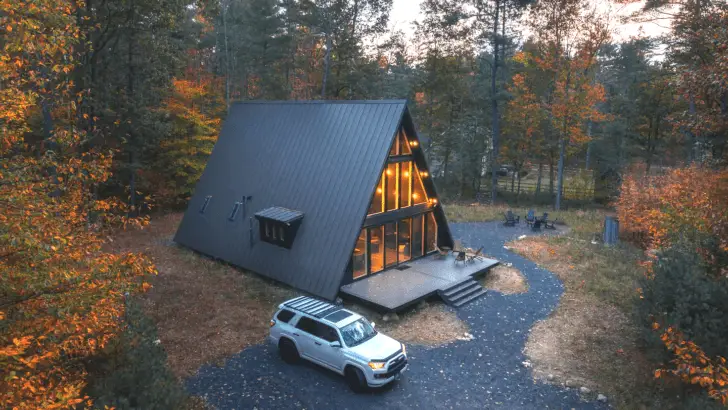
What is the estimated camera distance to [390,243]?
17.9 m

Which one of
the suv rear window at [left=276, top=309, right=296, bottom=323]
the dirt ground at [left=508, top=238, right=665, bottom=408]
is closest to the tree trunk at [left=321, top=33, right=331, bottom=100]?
the dirt ground at [left=508, top=238, right=665, bottom=408]

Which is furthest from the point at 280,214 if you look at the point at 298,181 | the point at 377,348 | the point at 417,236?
the point at 377,348

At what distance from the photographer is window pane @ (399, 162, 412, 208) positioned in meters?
17.8

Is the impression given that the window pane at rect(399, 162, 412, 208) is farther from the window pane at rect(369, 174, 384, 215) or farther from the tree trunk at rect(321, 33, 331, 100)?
the tree trunk at rect(321, 33, 331, 100)

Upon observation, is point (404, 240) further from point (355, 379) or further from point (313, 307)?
point (355, 379)

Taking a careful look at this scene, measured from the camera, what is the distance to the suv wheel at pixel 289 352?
12.0 m

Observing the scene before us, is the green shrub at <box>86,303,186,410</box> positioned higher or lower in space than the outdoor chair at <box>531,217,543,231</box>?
higher

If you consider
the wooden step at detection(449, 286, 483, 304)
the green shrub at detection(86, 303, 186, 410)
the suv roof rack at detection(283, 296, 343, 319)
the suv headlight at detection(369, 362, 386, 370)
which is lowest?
the wooden step at detection(449, 286, 483, 304)

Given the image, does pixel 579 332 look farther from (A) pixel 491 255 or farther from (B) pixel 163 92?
(B) pixel 163 92

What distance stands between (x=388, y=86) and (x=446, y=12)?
8309mm

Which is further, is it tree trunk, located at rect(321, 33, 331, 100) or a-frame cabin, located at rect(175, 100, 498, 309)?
tree trunk, located at rect(321, 33, 331, 100)

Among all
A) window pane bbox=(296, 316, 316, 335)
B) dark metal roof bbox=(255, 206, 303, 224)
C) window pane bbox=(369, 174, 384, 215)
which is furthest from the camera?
window pane bbox=(369, 174, 384, 215)

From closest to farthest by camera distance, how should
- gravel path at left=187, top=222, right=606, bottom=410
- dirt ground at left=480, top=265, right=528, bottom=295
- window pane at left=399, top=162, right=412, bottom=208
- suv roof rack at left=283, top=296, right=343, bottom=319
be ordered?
1. gravel path at left=187, top=222, right=606, bottom=410
2. suv roof rack at left=283, top=296, right=343, bottom=319
3. dirt ground at left=480, top=265, right=528, bottom=295
4. window pane at left=399, top=162, right=412, bottom=208

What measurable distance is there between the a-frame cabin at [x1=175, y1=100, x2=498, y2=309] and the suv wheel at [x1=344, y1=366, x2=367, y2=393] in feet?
12.3
